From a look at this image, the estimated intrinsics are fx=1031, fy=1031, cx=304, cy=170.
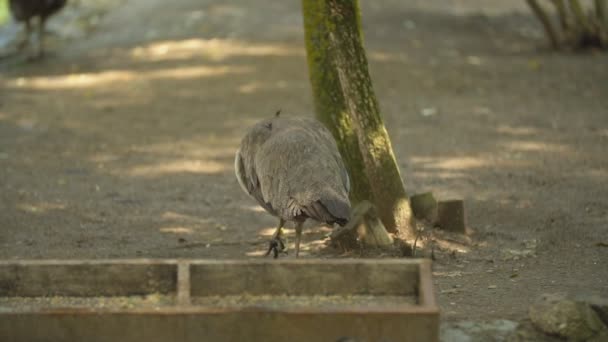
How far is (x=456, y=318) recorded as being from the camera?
5.04 meters

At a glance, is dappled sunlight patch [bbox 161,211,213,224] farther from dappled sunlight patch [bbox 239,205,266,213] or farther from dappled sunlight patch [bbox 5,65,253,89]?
dappled sunlight patch [bbox 5,65,253,89]

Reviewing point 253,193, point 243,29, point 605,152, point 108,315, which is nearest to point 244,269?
point 108,315

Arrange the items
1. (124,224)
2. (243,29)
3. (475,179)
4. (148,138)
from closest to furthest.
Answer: (124,224), (475,179), (148,138), (243,29)

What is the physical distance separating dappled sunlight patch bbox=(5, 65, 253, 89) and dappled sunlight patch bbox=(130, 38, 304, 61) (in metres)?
0.51

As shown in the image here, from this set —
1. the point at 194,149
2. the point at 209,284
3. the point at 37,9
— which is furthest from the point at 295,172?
the point at 37,9

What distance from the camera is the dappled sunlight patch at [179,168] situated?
9.05 metres

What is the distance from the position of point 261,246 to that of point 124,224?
1.20 meters

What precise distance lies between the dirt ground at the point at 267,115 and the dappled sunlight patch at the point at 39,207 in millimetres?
28

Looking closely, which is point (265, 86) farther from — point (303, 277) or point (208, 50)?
point (303, 277)

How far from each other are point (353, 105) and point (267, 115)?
3925 mm

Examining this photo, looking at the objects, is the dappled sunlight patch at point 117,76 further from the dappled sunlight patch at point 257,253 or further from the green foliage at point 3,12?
the green foliage at point 3,12

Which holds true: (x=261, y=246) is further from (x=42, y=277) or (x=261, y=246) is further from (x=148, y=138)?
(x=148, y=138)

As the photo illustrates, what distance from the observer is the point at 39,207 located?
26.2ft

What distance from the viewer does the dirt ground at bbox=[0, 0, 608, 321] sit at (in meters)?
6.89
